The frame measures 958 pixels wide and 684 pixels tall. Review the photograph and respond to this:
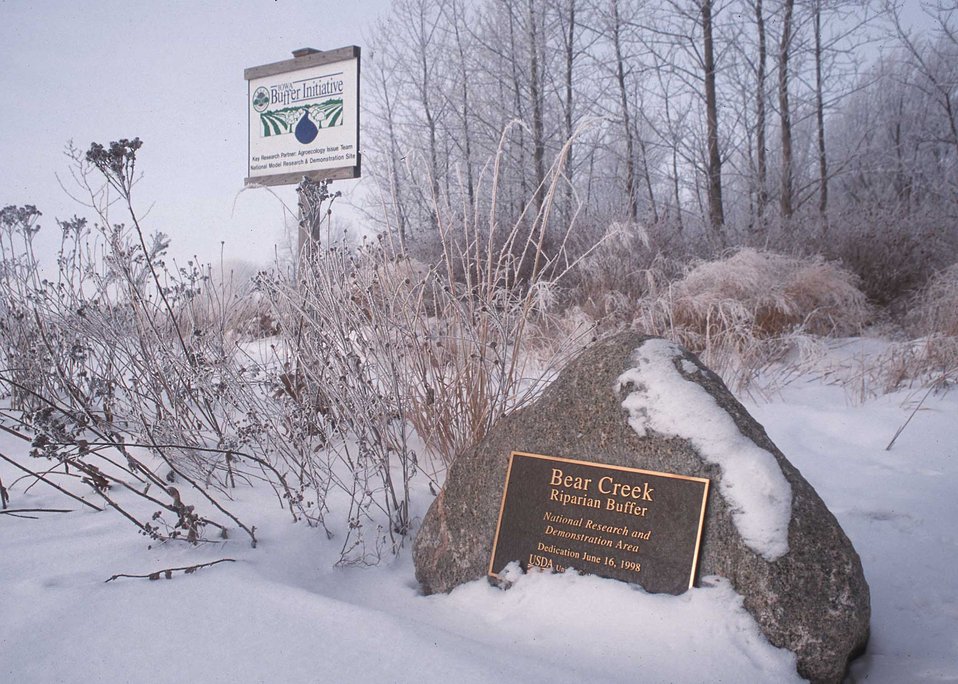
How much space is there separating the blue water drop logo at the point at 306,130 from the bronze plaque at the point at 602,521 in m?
6.40

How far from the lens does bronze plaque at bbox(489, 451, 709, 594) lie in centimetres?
169

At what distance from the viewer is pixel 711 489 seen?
66.1 inches

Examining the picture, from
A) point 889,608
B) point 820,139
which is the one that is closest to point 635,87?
point 820,139

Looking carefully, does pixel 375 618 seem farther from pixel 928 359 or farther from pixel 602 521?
pixel 928 359

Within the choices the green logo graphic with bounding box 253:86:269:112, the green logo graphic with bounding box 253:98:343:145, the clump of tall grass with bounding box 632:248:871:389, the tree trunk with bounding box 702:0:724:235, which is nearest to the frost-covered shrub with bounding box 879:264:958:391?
the clump of tall grass with bounding box 632:248:871:389

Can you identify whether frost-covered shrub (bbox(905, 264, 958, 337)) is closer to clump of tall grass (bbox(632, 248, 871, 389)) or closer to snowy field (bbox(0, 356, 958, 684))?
clump of tall grass (bbox(632, 248, 871, 389))

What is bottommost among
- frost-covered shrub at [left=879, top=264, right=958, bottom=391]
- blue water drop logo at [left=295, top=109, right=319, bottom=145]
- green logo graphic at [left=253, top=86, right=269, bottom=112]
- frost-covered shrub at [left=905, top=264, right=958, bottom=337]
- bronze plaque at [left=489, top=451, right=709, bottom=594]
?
bronze plaque at [left=489, top=451, right=709, bottom=594]

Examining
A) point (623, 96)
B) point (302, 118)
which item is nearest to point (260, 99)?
point (302, 118)

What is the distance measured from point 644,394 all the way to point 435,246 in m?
6.77

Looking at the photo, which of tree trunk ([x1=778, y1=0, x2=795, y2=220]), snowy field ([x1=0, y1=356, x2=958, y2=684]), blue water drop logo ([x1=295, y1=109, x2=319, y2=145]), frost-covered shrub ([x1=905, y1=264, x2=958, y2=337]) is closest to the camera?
snowy field ([x1=0, y1=356, x2=958, y2=684])

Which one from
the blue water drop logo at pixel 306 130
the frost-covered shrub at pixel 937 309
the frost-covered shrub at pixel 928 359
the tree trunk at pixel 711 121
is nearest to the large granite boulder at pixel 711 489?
the frost-covered shrub at pixel 928 359

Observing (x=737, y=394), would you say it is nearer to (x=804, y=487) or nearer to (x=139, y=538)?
(x=804, y=487)

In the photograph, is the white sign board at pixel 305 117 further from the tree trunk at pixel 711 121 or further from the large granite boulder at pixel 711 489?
the large granite boulder at pixel 711 489

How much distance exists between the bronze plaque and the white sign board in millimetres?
5923
